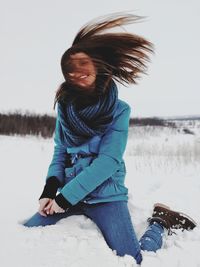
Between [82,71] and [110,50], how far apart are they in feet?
0.78

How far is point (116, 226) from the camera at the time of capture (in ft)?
9.05

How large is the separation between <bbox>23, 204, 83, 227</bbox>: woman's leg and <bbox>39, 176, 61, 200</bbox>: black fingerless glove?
164 millimetres

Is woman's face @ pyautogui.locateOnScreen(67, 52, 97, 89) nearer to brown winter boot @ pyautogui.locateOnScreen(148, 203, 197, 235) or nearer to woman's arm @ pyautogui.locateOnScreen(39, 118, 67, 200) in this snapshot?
woman's arm @ pyautogui.locateOnScreen(39, 118, 67, 200)

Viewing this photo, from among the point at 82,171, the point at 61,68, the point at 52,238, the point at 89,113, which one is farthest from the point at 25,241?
the point at 61,68

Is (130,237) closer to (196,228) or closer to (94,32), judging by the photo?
(196,228)

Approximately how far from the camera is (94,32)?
2.66 m

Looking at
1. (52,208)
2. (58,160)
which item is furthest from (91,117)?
(52,208)

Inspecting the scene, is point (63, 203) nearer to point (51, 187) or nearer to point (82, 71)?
point (51, 187)

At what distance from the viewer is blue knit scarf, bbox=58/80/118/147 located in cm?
273

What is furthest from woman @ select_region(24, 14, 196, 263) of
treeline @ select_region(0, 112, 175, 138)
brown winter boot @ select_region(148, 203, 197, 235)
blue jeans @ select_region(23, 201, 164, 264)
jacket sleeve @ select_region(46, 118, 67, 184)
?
treeline @ select_region(0, 112, 175, 138)

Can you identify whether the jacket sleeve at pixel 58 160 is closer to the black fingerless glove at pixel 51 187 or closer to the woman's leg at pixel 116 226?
the black fingerless glove at pixel 51 187

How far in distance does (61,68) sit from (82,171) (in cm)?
73

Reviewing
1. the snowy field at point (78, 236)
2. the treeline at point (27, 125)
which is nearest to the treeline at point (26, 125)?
the treeline at point (27, 125)

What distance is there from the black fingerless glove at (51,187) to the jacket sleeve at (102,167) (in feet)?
0.69
